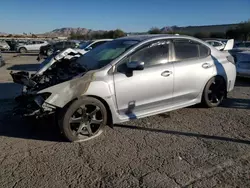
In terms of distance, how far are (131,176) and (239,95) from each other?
4.67 meters

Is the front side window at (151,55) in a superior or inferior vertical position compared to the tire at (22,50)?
superior

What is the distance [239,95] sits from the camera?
253 inches

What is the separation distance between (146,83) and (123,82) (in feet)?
1.40

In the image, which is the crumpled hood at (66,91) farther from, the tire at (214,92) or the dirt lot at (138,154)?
the tire at (214,92)

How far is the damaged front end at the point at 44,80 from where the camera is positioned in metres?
3.61

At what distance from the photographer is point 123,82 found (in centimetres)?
394

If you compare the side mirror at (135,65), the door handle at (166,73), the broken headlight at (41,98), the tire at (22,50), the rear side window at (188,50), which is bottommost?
the tire at (22,50)

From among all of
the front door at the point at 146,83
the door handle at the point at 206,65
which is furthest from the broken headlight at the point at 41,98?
the door handle at the point at 206,65

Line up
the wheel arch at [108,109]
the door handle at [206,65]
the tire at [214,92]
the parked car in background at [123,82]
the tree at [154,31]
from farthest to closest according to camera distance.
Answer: the tree at [154,31] < the tire at [214,92] < the door handle at [206,65] < the wheel arch at [108,109] < the parked car in background at [123,82]

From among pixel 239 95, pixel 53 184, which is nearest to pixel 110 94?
pixel 53 184

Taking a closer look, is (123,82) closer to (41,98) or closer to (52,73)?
(41,98)

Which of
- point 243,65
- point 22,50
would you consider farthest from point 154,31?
point 243,65

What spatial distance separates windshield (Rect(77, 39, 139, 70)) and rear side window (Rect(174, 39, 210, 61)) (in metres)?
0.84

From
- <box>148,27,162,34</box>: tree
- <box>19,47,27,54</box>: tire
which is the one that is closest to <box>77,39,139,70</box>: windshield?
<box>19,47,27,54</box>: tire
